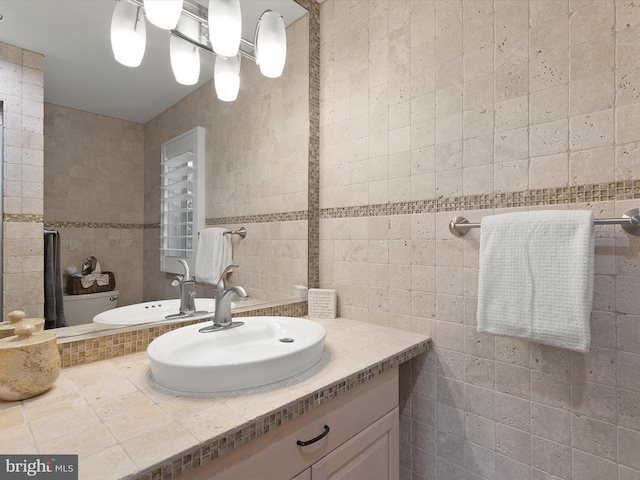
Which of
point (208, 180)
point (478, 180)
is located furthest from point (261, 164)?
point (478, 180)

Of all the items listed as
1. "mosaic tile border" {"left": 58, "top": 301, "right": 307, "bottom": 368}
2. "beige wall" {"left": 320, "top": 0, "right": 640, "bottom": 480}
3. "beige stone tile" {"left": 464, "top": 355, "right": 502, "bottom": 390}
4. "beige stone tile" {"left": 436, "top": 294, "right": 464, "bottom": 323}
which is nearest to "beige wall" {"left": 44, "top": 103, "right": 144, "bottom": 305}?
"mosaic tile border" {"left": 58, "top": 301, "right": 307, "bottom": 368}

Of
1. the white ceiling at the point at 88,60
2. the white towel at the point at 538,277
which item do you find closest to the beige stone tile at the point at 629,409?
the white towel at the point at 538,277

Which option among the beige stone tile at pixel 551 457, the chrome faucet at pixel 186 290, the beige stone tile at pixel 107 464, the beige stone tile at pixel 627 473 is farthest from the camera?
the chrome faucet at pixel 186 290

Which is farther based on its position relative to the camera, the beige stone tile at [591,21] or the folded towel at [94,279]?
the folded towel at [94,279]

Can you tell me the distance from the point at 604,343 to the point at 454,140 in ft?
2.62

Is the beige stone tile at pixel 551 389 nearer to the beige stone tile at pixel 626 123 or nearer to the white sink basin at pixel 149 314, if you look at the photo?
the beige stone tile at pixel 626 123

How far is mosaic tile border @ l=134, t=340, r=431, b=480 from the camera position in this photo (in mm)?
602

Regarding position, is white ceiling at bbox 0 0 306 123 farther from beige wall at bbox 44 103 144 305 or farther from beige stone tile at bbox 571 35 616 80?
beige stone tile at bbox 571 35 616 80

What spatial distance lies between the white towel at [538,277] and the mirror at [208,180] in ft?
2.87

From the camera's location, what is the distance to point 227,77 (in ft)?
4.63

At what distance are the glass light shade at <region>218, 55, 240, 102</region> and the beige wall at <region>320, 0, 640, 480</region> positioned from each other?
479mm

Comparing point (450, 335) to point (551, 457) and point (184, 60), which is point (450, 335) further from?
point (184, 60)

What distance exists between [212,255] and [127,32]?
82cm

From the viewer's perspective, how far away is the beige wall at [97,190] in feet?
3.31
